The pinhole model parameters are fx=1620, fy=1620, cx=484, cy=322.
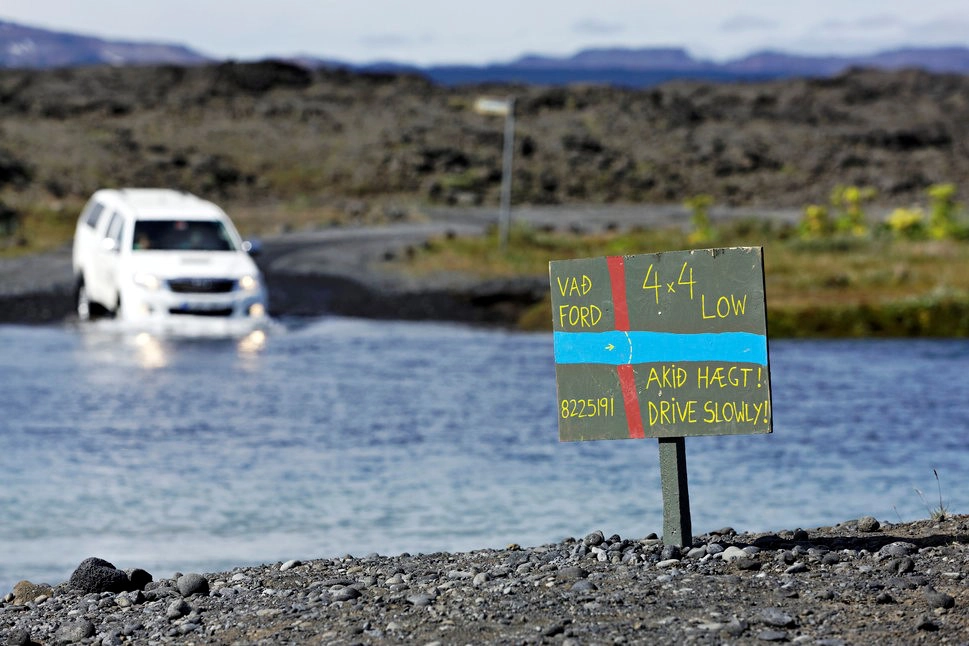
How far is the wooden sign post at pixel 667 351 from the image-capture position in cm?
809

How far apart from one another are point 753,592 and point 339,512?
485 cm

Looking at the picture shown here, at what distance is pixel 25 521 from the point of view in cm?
1111

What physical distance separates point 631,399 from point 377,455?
616 centimetres

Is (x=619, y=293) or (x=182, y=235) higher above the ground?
(x=182, y=235)

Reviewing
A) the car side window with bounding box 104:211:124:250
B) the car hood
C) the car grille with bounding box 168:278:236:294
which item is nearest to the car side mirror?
the car hood

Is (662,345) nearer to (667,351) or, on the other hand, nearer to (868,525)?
(667,351)

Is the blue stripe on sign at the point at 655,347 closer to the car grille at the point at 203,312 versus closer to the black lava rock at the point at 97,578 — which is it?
the black lava rock at the point at 97,578

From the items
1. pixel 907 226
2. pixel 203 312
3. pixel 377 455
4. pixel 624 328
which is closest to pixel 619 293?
pixel 624 328

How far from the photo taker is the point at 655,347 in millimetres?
8312

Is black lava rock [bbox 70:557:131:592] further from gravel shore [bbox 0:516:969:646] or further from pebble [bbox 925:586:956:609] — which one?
pebble [bbox 925:586:956:609]

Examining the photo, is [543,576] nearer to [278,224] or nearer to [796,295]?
[796,295]

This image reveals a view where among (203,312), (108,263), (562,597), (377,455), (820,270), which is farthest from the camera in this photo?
(820,270)

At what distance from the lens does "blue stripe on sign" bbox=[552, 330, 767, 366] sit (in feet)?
26.7

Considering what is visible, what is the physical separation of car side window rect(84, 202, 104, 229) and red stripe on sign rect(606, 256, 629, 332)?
650 inches
